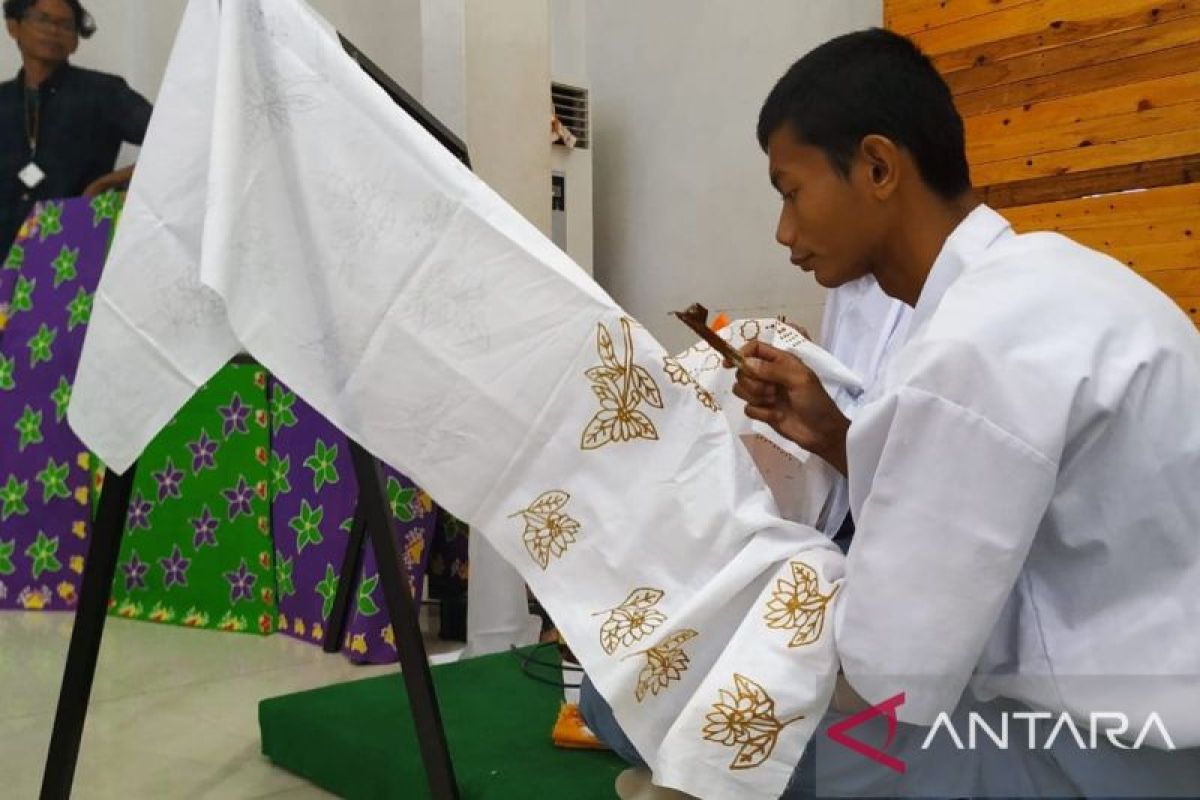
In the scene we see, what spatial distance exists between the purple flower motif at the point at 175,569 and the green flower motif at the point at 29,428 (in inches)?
21.7

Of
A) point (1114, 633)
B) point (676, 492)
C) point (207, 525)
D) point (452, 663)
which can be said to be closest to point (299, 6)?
point (676, 492)

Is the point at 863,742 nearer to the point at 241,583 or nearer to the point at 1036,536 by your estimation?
the point at 1036,536

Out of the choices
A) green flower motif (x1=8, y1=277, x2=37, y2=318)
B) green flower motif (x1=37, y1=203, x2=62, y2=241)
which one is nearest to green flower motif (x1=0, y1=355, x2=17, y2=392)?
green flower motif (x1=8, y1=277, x2=37, y2=318)

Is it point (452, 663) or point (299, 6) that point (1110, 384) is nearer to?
point (299, 6)

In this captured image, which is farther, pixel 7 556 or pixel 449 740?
pixel 7 556

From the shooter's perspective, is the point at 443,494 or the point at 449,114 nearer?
the point at 443,494

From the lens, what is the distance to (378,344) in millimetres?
1200

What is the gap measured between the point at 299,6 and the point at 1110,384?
104cm

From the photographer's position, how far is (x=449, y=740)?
1.66m

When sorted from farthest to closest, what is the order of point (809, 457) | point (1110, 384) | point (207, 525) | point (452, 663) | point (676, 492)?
1. point (207, 525)
2. point (452, 663)
3. point (809, 457)
4. point (676, 492)
5. point (1110, 384)

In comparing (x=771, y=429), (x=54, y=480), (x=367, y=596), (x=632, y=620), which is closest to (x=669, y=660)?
(x=632, y=620)

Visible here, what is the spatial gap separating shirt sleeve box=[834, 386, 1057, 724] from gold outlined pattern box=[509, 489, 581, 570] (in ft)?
1.15

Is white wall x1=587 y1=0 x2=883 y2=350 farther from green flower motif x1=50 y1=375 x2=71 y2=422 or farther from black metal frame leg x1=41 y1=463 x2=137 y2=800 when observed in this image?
black metal frame leg x1=41 y1=463 x2=137 y2=800

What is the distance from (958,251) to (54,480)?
2.85 meters
